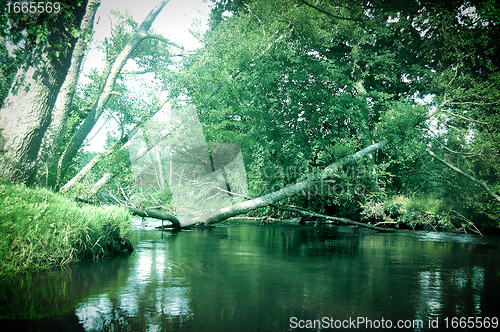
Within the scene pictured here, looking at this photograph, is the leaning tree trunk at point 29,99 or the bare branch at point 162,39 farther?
the bare branch at point 162,39

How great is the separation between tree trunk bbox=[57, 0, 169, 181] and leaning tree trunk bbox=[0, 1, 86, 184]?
4.07 m

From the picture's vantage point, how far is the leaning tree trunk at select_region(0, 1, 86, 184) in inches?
302

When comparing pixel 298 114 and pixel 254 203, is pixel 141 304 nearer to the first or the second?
pixel 254 203

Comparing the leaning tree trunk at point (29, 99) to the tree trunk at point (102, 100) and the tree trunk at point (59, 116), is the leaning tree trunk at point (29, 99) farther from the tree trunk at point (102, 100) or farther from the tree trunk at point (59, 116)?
the tree trunk at point (102, 100)

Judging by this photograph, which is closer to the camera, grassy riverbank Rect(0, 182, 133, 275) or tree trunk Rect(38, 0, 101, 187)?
grassy riverbank Rect(0, 182, 133, 275)

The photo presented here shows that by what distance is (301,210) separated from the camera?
15.4m

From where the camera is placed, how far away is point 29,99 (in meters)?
7.77

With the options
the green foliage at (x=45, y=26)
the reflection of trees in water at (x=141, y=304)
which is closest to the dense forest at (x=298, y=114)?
the green foliage at (x=45, y=26)

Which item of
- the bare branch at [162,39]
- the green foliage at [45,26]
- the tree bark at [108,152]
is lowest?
the tree bark at [108,152]

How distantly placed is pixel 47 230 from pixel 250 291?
4071mm

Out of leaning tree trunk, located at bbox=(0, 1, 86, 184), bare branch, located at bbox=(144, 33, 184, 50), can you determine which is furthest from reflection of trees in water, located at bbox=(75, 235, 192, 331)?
bare branch, located at bbox=(144, 33, 184, 50)

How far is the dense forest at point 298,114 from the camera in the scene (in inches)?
560

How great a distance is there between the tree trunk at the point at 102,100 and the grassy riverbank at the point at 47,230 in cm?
497

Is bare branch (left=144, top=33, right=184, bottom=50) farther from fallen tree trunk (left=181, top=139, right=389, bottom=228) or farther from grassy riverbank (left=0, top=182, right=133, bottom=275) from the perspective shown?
grassy riverbank (left=0, top=182, right=133, bottom=275)
